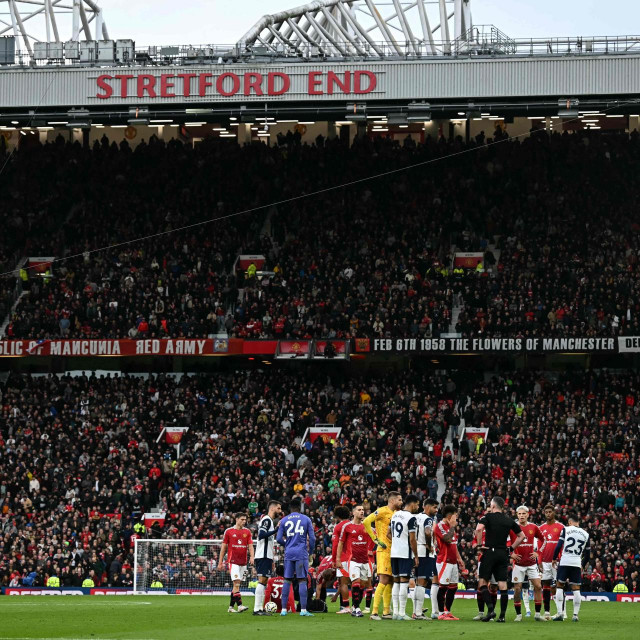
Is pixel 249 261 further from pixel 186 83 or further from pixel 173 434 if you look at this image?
pixel 173 434

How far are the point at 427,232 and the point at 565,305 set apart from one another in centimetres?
712

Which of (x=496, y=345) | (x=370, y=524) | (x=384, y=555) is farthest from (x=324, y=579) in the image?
(x=496, y=345)

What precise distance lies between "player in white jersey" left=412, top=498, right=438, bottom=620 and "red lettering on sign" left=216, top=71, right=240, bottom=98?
26.7m

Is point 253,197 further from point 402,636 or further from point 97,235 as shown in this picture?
point 402,636

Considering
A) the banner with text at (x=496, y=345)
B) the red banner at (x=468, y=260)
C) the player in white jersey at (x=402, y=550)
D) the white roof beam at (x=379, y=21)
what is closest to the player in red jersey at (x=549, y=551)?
the player in white jersey at (x=402, y=550)

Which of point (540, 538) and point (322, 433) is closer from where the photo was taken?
point (540, 538)

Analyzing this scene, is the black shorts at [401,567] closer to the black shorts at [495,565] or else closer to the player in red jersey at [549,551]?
the black shorts at [495,565]

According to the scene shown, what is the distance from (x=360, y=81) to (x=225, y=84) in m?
4.79

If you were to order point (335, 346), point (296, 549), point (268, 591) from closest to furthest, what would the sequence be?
point (296, 549), point (268, 591), point (335, 346)

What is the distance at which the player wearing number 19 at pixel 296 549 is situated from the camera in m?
21.5

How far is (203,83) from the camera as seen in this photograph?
4522 cm

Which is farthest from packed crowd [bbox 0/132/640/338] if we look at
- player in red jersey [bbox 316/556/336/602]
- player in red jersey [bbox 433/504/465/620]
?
player in red jersey [bbox 433/504/465/620]

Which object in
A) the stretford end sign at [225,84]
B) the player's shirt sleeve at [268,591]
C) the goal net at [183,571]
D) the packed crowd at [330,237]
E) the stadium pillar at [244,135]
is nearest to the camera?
the player's shirt sleeve at [268,591]

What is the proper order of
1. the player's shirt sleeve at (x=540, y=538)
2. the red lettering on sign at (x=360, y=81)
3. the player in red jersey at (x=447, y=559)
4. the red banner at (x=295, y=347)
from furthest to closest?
the red banner at (x=295, y=347) < the red lettering on sign at (x=360, y=81) < the player's shirt sleeve at (x=540, y=538) < the player in red jersey at (x=447, y=559)
